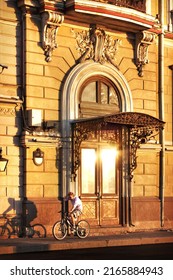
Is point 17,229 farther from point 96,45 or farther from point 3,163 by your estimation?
point 96,45

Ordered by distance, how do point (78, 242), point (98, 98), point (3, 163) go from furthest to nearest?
point (98, 98), point (3, 163), point (78, 242)

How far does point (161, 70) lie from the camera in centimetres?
3231

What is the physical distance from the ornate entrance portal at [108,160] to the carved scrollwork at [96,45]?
7.86 ft

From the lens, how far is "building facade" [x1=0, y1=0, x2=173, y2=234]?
91.0 ft

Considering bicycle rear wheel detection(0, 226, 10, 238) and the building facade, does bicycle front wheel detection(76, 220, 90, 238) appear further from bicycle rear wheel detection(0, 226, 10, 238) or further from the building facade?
bicycle rear wheel detection(0, 226, 10, 238)

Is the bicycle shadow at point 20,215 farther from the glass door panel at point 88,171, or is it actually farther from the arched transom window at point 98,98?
the arched transom window at point 98,98

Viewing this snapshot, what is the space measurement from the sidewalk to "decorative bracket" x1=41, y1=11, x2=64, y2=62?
603 centimetres

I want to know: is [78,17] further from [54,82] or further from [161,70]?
[161,70]

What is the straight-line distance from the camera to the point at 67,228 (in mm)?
27625

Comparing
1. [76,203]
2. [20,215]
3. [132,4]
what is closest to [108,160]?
[76,203]

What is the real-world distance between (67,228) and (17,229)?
62.3 inches

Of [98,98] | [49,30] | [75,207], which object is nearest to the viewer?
[75,207]

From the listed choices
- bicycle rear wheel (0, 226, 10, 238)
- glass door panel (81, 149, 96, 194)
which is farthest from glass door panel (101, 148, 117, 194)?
bicycle rear wheel (0, 226, 10, 238)

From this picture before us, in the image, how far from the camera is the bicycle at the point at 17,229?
27266 mm
